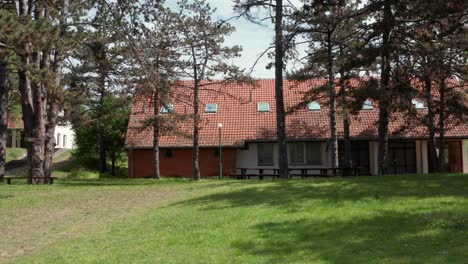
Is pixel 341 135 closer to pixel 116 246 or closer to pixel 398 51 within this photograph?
pixel 398 51

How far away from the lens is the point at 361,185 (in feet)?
50.0

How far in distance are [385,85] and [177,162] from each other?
19.2 meters

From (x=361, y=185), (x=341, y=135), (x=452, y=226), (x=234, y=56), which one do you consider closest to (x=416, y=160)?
(x=341, y=135)

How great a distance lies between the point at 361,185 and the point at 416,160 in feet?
75.2

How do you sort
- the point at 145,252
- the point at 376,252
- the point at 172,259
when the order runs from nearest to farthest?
the point at 376,252 < the point at 172,259 < the point at 145,252

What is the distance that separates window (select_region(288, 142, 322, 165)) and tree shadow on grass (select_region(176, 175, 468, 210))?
2003cm

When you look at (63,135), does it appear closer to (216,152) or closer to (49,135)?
(216,152)

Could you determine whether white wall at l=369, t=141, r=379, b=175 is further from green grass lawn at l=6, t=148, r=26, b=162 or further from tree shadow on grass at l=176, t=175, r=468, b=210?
green grass lawn at l=6, t=148, r=26, b=162

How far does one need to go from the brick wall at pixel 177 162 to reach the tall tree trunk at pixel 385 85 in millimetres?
14450

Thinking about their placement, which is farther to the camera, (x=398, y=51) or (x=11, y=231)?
(x=398, y=51)

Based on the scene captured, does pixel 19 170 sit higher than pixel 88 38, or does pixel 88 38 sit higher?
pixel 88 38

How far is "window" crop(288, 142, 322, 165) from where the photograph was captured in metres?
36.8

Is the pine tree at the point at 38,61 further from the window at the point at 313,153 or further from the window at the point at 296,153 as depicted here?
the window at the point at 313,153

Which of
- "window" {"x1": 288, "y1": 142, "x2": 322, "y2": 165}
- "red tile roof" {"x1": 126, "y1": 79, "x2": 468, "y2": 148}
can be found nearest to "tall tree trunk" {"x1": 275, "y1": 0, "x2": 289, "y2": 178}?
"red tile roof" {"x1": 126, "y1": 79, "x2": 468, "y2": 148}
